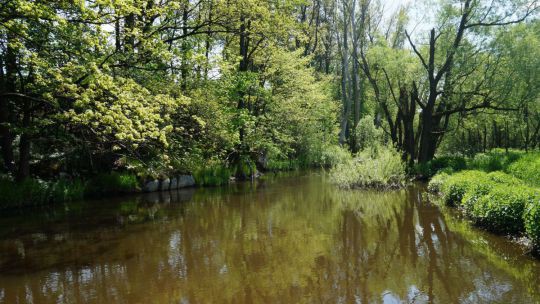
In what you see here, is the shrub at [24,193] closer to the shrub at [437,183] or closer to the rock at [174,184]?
the rock at [174,184]

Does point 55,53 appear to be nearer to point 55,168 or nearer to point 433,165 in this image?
point 55,168

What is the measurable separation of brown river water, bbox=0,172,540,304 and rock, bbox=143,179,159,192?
202 inches

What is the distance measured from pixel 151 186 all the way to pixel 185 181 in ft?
6.26

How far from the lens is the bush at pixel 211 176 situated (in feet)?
65.3

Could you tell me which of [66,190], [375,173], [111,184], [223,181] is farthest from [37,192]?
[375,173]

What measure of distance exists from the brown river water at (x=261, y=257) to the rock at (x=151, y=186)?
16.8 feet

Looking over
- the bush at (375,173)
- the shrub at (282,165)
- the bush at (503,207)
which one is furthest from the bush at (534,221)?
the shrub at (282,165)

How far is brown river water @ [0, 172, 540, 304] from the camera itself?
5.56 metres

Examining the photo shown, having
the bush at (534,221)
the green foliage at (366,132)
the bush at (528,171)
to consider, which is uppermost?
the green foliage at (366,132)

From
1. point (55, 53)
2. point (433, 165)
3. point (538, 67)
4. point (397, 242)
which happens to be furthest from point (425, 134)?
point (55, 53)

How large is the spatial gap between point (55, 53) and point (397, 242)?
393 inches

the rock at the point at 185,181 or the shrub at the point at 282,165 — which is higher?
the shrub at the point at 282,165

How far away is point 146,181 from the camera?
700 inches

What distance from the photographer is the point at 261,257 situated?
7.30 meters
